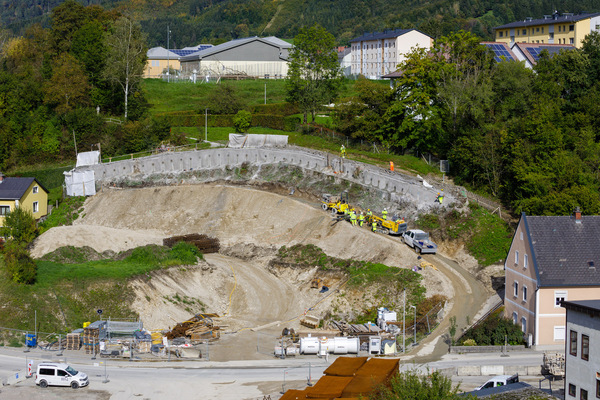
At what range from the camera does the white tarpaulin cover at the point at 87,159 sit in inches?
3238

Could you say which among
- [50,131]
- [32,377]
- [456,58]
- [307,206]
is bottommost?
[32,377]

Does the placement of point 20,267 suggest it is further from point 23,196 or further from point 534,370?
point 534,370

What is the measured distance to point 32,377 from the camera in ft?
132

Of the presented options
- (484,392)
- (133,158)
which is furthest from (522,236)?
(133,158)

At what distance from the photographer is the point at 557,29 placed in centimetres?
9450

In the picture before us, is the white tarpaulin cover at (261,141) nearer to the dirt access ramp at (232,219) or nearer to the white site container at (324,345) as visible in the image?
the dirt access ramp at (232,219)

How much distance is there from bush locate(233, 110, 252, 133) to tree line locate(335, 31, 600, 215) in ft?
41.9

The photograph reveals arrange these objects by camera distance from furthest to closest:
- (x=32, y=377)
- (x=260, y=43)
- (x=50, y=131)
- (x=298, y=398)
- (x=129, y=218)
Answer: (x=260, y=43) → (x=50, y=131) → (x=129, y=218) → (x=32, y=377) → (x=298, y=398)

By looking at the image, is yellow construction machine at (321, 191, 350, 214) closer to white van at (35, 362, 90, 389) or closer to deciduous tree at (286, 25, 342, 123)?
deciduous tree at (286, 25, 342, 123)

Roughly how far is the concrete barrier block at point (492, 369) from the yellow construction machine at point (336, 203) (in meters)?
25.9

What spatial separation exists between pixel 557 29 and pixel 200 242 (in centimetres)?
5545

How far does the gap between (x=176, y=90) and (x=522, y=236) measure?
74036 millimetres

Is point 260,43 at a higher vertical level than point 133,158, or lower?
higher

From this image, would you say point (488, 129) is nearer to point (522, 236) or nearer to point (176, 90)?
point (522, 236)
